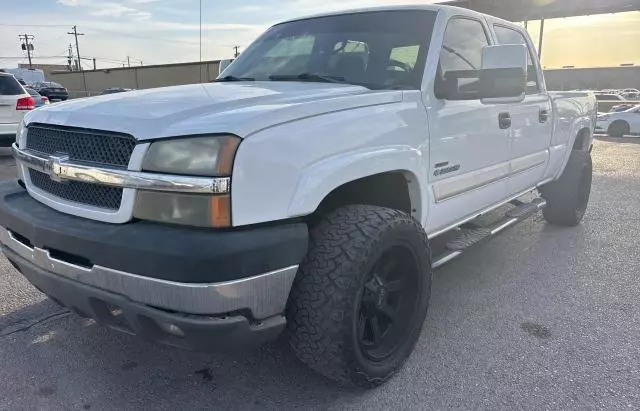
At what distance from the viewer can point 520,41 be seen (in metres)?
4.78

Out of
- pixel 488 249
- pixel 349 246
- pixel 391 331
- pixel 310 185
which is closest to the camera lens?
pixel 310 185

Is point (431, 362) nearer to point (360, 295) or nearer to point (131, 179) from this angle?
point (360, 295)

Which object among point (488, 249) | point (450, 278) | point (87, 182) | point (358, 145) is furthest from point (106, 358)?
point (488, 249)

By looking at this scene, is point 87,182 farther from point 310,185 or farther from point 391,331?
point 391,331

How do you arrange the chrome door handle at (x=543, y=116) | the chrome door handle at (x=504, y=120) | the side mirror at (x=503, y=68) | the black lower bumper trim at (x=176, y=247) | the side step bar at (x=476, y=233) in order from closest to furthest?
the black lower bumper trim at (x=176, y=247) → the side mirror at (x=503, y=68) → the side step bar at (x=476, y=233) → the chrome door handle at (x=504, y=120) → the chrome door handle at (x=543, y=116)

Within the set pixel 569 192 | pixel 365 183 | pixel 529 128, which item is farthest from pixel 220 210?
pixel 569 192

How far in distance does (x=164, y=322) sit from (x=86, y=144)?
0.87 meters

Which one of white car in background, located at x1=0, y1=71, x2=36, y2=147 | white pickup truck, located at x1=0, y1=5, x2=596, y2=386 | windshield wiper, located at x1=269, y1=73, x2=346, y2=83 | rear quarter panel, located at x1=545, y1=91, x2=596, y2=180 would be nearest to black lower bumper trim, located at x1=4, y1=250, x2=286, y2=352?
white pickup truck, located at x1=0, y1=5, x2=596, y2=386

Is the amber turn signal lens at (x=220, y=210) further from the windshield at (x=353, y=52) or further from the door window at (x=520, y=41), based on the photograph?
the door window at (x=520, y=41)

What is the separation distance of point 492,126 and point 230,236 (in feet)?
7.53

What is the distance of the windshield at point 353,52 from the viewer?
316 centimetres

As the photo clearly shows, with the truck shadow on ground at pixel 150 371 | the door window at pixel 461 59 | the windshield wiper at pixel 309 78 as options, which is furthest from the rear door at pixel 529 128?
the truck shadow on ground at pixel 150 371

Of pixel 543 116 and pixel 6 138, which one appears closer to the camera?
pixel 543 116

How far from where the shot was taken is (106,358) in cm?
288
